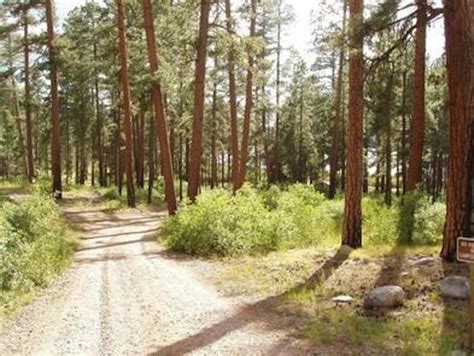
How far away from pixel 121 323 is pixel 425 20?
787cm

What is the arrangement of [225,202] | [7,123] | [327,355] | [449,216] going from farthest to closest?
[7,123] → [225,202] → [449,216] → [327,355]

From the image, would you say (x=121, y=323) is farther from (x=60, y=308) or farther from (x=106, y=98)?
(x=106, y=98)

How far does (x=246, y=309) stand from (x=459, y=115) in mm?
5143

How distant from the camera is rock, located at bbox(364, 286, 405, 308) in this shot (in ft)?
27.2

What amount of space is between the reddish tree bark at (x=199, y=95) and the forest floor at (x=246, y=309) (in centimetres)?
545

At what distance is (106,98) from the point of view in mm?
45438

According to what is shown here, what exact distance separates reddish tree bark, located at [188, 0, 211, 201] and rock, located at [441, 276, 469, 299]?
10709mm

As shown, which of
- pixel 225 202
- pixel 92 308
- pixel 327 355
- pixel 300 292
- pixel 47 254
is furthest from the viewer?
pixel 225 202

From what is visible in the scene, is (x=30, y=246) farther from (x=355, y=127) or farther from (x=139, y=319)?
(x=355, y=127)

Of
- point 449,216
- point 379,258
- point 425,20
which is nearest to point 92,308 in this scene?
point 379,258

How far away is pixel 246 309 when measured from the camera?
8781 mm

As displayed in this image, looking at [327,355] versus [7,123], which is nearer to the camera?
[327,355]

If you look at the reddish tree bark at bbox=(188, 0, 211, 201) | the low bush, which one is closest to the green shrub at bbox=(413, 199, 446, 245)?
the low bush

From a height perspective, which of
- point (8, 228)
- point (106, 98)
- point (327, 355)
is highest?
point (106, 98)
